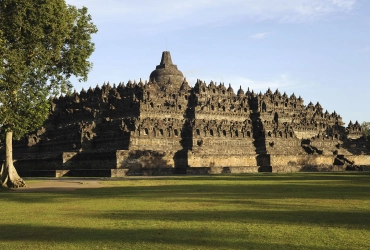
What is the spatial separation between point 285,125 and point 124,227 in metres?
56.4

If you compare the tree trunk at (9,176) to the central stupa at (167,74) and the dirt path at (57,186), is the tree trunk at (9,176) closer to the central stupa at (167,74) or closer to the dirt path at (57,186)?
the dirt path at (57,186)

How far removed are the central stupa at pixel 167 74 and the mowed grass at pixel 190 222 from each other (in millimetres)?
65325

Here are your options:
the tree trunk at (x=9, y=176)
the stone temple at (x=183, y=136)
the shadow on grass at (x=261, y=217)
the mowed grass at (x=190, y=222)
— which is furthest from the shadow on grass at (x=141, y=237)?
the stone temple at (x=183, y=136)

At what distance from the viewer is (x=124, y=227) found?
39.9ft


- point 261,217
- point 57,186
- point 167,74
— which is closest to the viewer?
point 261,217

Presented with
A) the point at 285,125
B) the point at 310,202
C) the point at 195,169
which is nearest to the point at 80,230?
the point at 310,202

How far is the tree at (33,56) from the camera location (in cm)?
2750

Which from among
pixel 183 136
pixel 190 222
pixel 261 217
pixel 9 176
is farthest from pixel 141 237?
pixel 183 136

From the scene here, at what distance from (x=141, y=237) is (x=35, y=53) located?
20.9 m

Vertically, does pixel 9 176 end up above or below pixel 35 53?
below

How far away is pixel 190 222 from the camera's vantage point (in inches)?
503

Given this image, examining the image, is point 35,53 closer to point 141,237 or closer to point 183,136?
point 141,237

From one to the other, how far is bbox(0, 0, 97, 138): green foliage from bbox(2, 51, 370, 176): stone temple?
41.4ft

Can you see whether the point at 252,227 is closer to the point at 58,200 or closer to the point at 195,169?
the point at 58,200
